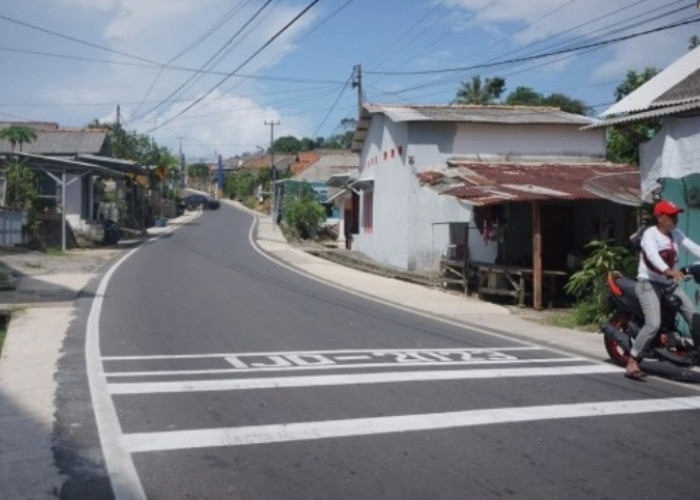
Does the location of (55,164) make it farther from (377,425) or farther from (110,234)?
(377,425)

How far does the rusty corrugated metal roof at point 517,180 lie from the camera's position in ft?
52.5

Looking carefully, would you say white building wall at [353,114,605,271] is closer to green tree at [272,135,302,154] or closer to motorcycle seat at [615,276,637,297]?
motorcycle seat at [615,276,637,297]

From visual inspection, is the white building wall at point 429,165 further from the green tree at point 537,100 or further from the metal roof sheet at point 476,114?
the green tree at point 537,100

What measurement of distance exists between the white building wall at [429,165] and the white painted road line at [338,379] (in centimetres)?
1322

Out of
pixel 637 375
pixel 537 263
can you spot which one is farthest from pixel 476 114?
pixel 637 375

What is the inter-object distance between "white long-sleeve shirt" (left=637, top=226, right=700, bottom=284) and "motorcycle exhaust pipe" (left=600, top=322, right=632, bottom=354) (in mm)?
755

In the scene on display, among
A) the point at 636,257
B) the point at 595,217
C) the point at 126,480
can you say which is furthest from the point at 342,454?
the point at 595,217

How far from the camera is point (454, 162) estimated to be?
78.1ft

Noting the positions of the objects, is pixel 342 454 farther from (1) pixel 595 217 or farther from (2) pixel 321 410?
(1) pixel 595 217

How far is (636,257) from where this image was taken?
43.4 ft

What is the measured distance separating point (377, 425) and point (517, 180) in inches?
553

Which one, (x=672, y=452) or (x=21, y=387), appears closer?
(x=672, y=452)

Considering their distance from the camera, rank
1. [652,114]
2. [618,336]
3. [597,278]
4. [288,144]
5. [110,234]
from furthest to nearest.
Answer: [288,144] < [110,234] < [597,278] < [652,114] < [618,336]

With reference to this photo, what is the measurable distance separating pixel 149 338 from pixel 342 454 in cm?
591
